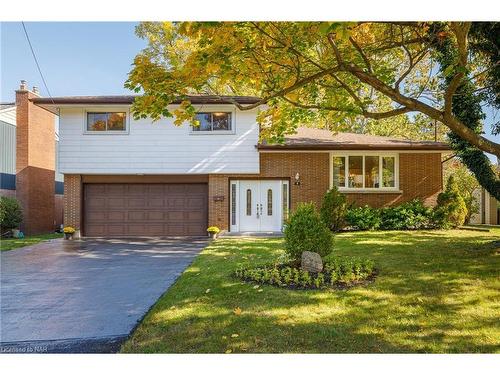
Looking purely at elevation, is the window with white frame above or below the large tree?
below

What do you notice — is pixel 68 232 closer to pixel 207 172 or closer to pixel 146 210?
pixel 146 210

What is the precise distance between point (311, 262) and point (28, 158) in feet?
48.4

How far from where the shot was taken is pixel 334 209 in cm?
1332

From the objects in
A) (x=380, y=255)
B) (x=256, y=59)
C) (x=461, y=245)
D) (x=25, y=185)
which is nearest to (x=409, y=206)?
(x=461, y=245)

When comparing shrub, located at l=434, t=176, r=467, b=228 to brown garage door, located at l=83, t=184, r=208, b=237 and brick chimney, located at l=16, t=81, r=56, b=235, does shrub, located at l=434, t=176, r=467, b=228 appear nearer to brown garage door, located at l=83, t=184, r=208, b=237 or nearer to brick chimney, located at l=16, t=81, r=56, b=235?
brown garage door, located at l=83, t=184, r=208, b=237

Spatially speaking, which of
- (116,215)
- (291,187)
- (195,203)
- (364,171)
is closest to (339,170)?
(364,171)

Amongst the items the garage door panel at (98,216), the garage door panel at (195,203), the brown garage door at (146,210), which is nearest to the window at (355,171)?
the brown garage door at (146,210)

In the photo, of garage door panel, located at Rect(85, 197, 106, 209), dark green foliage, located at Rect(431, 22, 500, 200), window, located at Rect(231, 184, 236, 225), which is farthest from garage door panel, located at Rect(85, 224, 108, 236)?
dark green foliage, located at Rect(431, 22, 500, 200)

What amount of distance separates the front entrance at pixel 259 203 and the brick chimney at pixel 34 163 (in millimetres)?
8948

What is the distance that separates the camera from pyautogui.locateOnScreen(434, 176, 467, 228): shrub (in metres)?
13.6

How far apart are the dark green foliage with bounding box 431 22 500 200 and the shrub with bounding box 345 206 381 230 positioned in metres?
3.76
